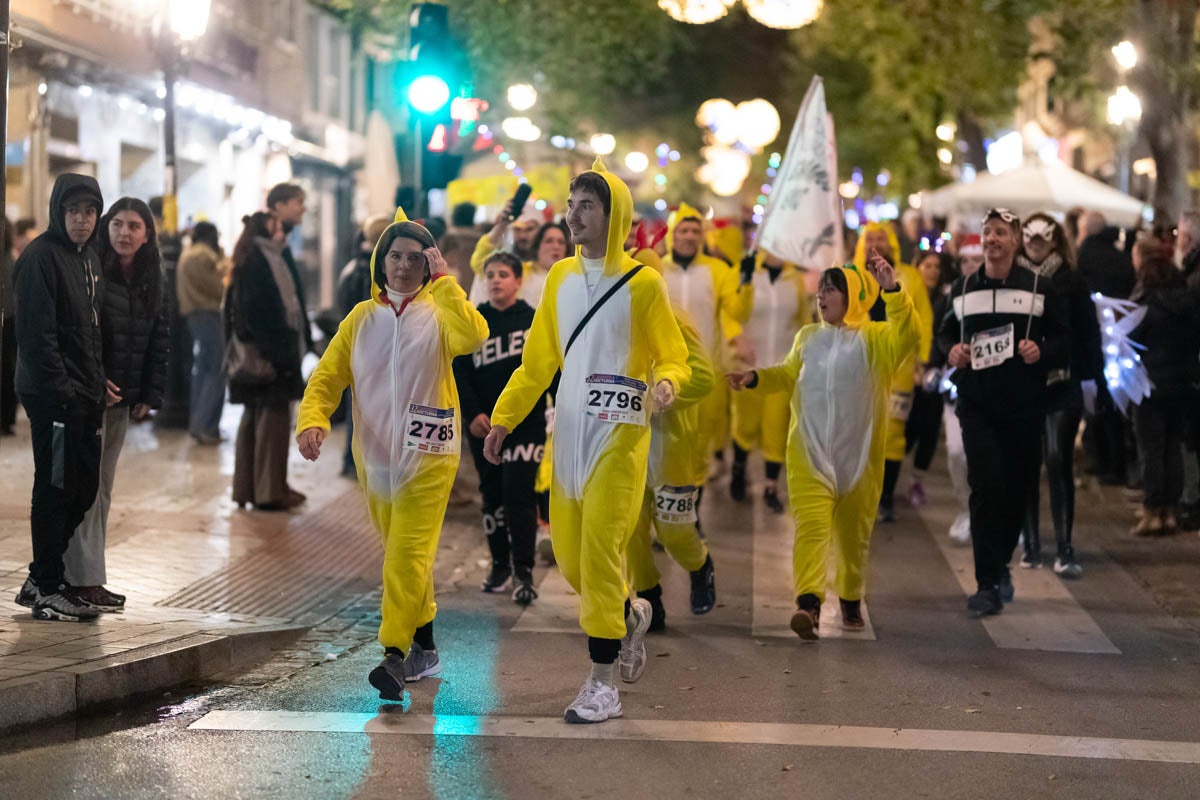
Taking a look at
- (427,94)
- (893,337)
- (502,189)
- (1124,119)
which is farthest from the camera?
(1124,119)

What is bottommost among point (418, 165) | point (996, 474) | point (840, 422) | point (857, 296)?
point (996, 474)

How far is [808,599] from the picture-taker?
8.77m

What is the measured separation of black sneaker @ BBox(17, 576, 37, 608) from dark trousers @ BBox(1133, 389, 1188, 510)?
7607 mm

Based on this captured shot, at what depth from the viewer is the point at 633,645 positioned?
7.34m

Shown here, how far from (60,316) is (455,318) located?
206 cm

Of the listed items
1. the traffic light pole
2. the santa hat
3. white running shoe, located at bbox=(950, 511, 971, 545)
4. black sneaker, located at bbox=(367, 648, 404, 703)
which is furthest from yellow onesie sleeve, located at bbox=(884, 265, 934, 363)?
black sneaker, located at bbox=(367, 648, 404, 703)

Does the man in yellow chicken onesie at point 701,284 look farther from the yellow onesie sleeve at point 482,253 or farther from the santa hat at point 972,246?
the yellow onesie sleeve at point 482,253

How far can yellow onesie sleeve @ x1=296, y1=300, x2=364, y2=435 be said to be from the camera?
23.7 ft

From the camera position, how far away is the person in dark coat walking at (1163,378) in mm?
12414

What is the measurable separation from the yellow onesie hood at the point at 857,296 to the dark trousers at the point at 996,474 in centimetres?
95

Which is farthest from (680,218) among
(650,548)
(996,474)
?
(650,548)

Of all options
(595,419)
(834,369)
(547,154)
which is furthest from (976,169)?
(595,419)

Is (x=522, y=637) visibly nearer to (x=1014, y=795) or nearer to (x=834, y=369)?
(x=834, y=369)

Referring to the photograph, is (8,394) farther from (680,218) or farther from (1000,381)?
(1000,381)
